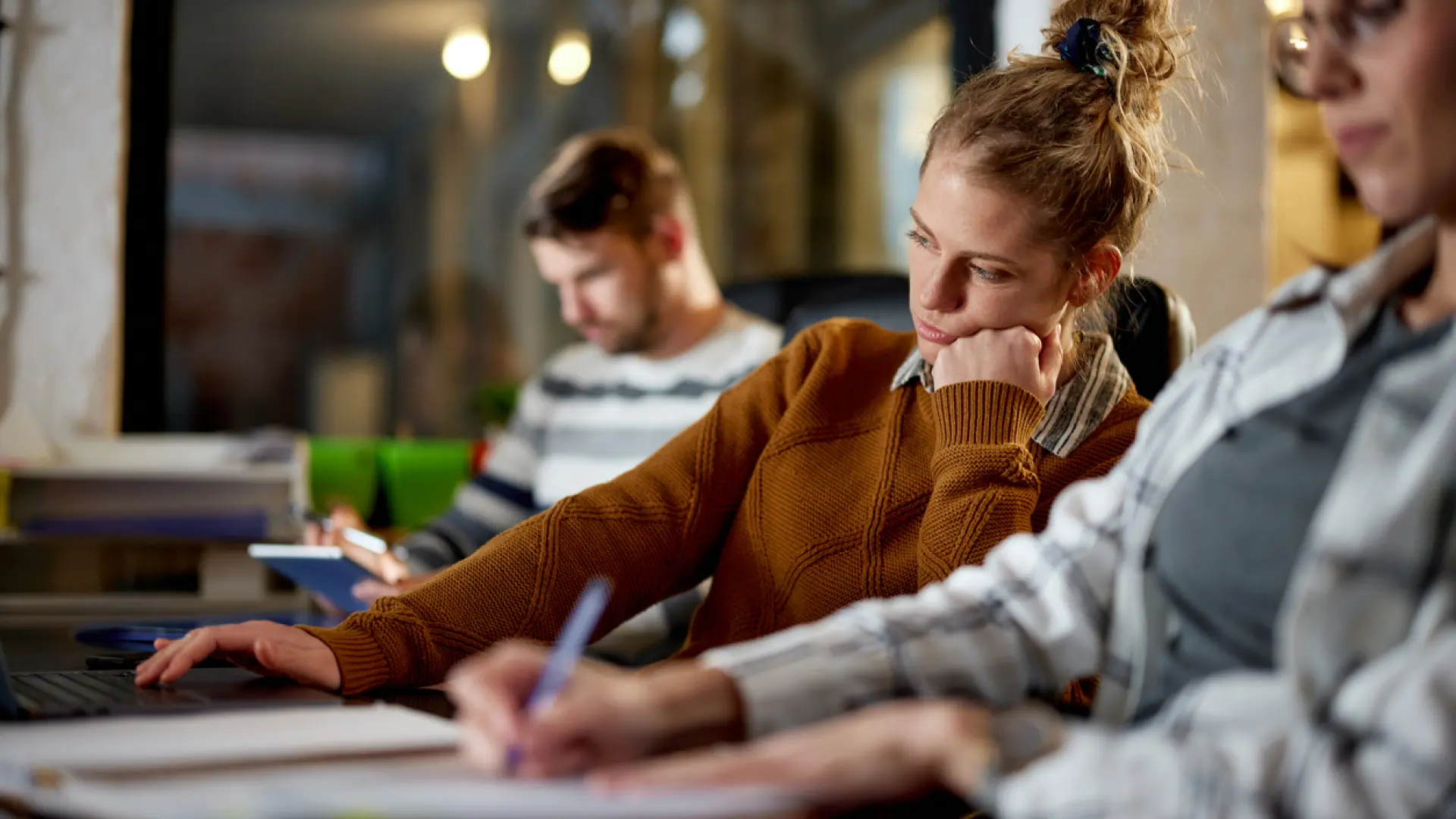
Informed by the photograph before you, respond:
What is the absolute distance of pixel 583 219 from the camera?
6.56 ft

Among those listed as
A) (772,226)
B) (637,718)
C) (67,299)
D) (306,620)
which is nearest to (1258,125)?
(306,620)

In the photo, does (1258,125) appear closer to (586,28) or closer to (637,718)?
(637,718)

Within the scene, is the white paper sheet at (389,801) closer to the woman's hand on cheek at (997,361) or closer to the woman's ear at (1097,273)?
the woman's hand on cheek at (997,361)

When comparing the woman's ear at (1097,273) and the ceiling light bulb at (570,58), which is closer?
the woman's ear at (1097,273)

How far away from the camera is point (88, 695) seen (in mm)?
865

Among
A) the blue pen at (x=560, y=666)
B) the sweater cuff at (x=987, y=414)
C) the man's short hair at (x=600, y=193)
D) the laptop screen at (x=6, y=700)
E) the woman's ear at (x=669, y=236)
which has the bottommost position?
the laptop screen at (x=6, y=700)

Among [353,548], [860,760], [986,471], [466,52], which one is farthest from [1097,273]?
[466,52]

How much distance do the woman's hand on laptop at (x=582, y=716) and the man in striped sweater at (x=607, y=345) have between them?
4.05ft

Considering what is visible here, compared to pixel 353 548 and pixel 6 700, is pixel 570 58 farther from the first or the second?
pixel 6 700

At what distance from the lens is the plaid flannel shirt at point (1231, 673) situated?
0.58 metres

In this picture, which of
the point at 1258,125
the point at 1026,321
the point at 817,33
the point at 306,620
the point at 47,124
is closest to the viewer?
the point at 1026,321

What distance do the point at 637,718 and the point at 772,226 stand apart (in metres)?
3.63

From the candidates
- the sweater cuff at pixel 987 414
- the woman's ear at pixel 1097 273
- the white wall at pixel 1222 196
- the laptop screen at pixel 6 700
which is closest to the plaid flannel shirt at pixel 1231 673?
the sweater cuff at pixel 987 414

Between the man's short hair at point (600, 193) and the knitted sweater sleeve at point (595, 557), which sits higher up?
the man's short hair at point (600, 193)
